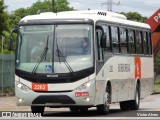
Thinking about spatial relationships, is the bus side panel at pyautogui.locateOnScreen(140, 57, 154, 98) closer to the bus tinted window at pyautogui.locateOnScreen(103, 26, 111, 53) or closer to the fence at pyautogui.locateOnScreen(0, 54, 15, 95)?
the bus tinted window at pyautogui.locateOnScreen(103, 26, 111, 53)

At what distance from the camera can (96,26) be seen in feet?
71.7

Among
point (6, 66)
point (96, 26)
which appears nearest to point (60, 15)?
point (96, 26)

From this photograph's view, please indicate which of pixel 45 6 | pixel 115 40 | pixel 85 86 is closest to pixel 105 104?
pixel 85 86

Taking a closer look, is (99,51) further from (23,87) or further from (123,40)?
(123,40)

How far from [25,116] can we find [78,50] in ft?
8.78

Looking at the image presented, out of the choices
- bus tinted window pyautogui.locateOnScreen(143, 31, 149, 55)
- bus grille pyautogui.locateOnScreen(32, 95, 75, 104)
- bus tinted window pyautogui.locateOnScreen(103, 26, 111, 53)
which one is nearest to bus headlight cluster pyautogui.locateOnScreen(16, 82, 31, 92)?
bus grille pyautogui.locateOnScreen(32, 95, 75, 104)

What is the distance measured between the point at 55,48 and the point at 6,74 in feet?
47.0

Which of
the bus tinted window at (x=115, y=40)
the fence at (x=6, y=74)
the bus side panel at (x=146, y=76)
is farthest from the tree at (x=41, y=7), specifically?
the bus tinted window at (x=115, y=40)

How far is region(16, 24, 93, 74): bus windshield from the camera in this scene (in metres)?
21.2

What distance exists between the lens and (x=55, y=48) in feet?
70.1

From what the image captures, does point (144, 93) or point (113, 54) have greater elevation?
point (113, 54)

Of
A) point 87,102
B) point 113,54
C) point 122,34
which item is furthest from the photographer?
point 122,34

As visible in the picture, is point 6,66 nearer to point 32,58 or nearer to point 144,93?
point 144,93

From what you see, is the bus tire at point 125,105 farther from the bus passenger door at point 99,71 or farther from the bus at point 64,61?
the bus passenger door at point 99,71
